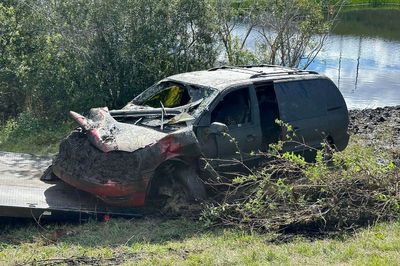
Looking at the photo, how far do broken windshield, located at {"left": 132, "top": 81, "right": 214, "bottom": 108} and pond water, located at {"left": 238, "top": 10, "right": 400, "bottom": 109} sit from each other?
12.1 meters

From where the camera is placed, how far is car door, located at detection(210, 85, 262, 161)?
25.8 ft

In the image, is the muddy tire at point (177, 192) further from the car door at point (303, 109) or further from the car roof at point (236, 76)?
the car door at point (303, 109)

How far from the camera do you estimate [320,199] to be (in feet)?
22.7

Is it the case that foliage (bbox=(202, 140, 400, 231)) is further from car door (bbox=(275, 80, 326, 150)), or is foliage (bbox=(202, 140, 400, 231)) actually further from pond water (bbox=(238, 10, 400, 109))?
pond water (bbox=(238, 10, 400, 109))

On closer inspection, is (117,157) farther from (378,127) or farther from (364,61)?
(364,61)

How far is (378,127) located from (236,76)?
6678 mm

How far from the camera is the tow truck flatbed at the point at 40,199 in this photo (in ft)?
22.2

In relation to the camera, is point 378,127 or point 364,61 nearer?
point 378,127

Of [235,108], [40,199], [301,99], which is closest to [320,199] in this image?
[235,108]

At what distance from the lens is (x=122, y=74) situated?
1315 centimetres

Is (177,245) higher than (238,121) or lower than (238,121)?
lower

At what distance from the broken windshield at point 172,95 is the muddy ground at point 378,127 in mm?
4343

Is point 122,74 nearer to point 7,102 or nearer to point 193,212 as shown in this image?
point 7,102

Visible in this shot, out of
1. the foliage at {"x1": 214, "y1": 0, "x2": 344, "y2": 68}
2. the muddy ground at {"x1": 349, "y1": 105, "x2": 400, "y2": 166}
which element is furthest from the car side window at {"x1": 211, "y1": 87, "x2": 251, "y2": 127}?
the foliage at {"x1": 214, "y1": 0, "x2": 344, "y2": 68}
